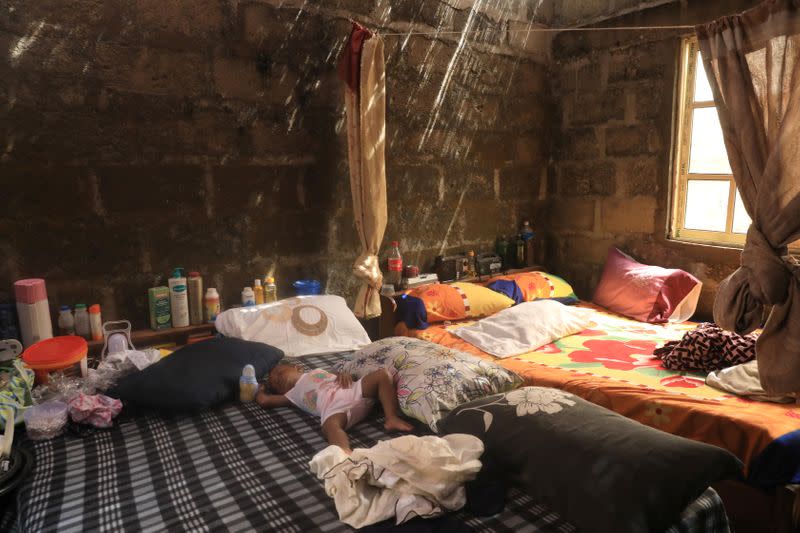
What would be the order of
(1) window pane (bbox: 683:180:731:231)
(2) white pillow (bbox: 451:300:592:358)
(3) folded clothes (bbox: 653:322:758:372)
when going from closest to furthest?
1. (3) folded clothes (bbox: 653:322:758:372)
2. (2) white pillow (bbox: 451:300:592:358)
3. (1) window pane (bbox: 683:180:731:231)

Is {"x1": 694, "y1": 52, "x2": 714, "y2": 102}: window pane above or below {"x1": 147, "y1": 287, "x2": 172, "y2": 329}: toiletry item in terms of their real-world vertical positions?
above

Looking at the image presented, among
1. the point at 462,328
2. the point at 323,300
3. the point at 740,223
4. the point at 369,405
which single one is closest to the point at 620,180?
the point at 740,223

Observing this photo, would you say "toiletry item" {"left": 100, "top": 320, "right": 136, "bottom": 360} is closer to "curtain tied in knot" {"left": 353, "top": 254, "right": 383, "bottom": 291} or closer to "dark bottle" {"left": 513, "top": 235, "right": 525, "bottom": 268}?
"curtain tied in knot" {"left": 353, "top": 254, "right": 383, "bottom": 291}

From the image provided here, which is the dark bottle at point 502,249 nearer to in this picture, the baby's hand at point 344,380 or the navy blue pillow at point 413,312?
the navy blue pillow at point 413,312

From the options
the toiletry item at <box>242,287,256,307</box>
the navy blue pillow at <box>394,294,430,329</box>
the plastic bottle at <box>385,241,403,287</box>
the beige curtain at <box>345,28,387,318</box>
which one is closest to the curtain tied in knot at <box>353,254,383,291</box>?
the beige curtain at <box>345,28,387,318</box>

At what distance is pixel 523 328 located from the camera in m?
3.14

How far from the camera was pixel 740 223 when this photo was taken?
343 centimetres

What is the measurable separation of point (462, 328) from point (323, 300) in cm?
82

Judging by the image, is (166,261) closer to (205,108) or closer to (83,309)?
(83,309)

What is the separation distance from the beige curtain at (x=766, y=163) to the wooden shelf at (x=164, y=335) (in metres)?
2.42

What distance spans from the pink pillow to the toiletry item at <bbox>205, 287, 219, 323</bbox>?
98.8 inches

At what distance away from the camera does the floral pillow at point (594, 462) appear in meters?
1.31

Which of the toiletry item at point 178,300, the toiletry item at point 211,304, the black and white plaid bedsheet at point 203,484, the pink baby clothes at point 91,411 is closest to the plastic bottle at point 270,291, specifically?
the toiletry item at point 211,304

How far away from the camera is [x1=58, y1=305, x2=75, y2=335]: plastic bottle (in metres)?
2.59
